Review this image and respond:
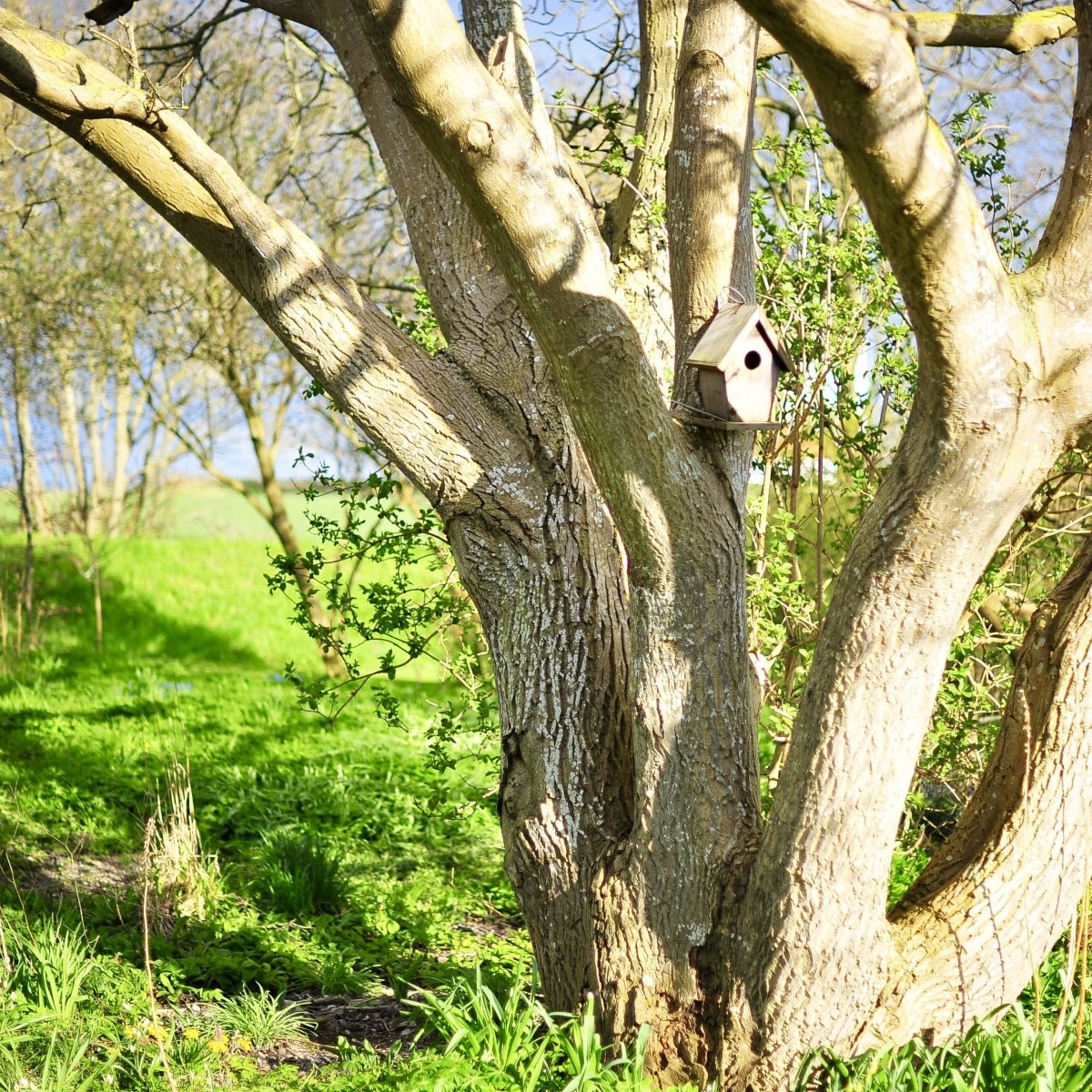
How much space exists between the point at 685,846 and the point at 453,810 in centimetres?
171

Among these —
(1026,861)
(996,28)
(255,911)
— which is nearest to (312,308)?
(996,28)

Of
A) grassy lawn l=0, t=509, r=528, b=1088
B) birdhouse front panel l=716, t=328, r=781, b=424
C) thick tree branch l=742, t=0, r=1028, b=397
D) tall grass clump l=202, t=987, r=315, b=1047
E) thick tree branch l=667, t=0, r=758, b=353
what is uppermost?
thick tree branch l=667, t=0, r=758, b=353

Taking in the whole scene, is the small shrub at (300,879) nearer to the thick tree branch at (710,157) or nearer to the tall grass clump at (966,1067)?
the tall grass clump at (966,1067)

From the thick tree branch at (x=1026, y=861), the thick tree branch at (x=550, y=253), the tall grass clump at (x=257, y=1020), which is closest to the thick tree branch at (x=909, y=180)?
the thick tree branch at (x=550, y=253)

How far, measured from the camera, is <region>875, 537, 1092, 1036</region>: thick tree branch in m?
2.86

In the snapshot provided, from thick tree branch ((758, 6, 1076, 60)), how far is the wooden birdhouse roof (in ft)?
3.46

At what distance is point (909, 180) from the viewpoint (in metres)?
2.24

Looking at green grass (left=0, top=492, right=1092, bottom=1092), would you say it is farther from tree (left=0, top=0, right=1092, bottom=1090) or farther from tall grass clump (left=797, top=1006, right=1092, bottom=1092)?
tree (left=0, top=0, right=1092, bottom=1090)

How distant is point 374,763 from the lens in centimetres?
677

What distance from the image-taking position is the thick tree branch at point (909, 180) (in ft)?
6.76

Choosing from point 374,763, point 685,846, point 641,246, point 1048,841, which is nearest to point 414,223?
point 641,246

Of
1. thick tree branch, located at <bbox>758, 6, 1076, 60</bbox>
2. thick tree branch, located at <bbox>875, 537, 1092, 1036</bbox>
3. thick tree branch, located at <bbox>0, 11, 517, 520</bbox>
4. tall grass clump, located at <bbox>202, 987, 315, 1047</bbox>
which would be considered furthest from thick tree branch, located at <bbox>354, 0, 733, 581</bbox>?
tall grass clump, located at <bbox>202, 987, 315, 1047</bbox>

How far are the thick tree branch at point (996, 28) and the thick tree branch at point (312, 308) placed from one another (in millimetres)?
1569

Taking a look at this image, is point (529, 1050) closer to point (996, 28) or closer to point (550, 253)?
point (550, 253)
